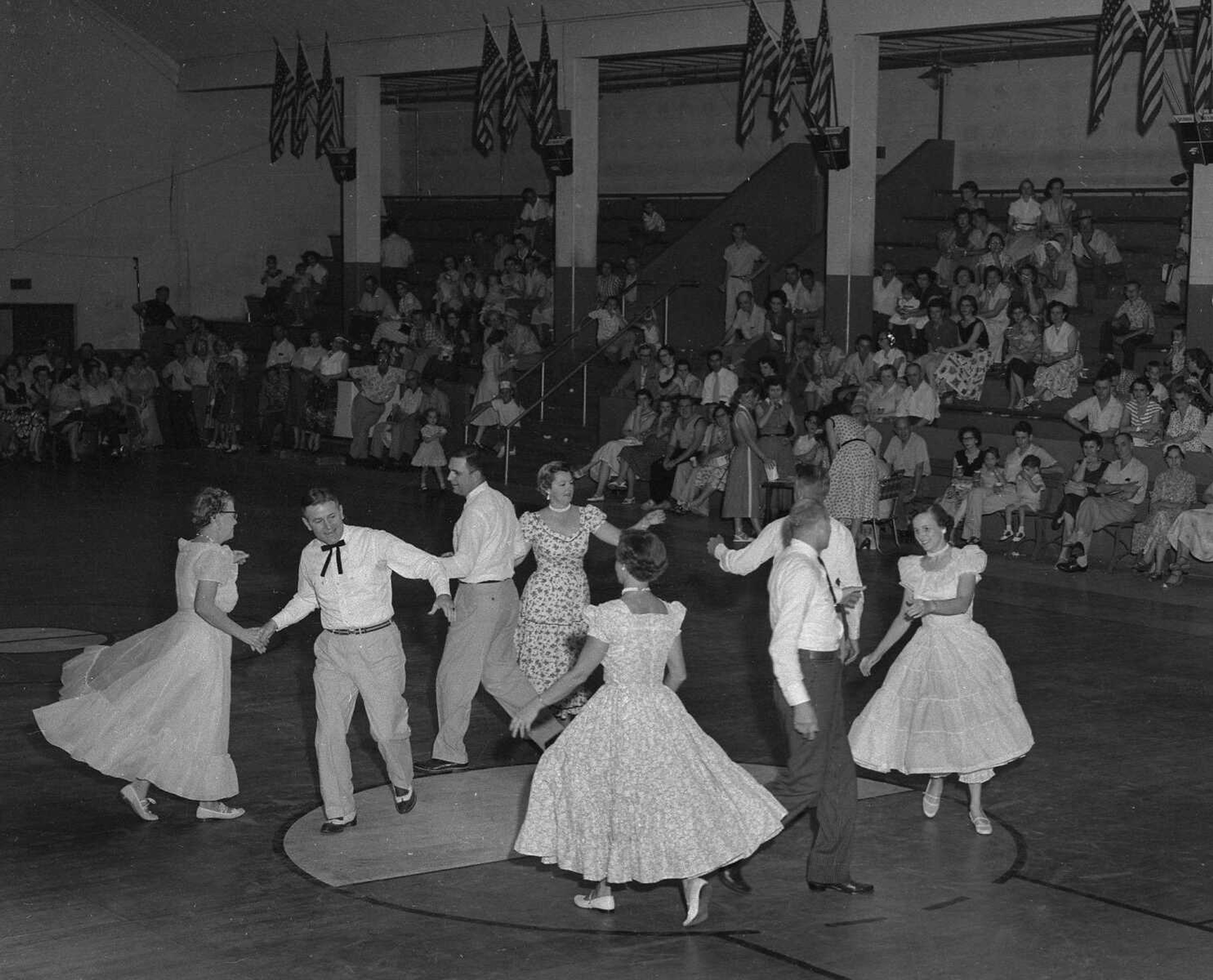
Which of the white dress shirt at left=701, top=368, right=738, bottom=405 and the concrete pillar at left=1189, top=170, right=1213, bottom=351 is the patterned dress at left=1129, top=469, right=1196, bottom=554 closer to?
the concrete pillar at left=1189, top=170, right=1213, bottom=351

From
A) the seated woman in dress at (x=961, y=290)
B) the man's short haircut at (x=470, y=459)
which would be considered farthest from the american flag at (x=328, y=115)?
the man's short haircut at (x=470, y=459)

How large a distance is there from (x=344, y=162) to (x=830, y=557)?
21.2m

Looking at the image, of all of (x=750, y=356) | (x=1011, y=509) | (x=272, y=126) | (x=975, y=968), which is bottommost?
(x=975, y=968)

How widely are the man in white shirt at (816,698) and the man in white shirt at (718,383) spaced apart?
1279cm

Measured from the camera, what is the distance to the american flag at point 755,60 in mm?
20703

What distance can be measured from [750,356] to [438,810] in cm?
1401

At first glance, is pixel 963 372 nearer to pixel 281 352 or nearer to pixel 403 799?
pixel 281 352

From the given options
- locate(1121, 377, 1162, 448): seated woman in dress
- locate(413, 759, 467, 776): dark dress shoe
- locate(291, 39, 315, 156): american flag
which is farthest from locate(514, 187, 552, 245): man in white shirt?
locate(413, 759, 467, 776): dark dress shoe

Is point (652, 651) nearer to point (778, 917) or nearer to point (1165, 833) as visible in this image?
point (778, 917)

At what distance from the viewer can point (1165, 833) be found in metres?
8.05

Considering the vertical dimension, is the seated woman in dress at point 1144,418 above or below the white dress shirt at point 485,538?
above

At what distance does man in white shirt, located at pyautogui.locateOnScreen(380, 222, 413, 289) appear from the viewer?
28.7 m

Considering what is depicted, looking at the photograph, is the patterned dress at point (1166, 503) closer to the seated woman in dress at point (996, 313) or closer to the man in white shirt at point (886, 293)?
the seated woman in dress at point (996, 313)

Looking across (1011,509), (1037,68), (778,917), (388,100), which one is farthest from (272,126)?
(778,917)
